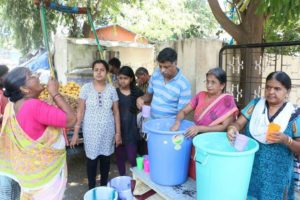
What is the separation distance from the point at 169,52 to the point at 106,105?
37.3 inches

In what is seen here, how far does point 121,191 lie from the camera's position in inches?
111

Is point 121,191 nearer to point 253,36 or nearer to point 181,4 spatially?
point 253,36

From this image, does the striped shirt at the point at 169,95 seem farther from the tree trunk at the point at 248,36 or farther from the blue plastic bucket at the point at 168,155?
the tree trunk at the point at 248,36

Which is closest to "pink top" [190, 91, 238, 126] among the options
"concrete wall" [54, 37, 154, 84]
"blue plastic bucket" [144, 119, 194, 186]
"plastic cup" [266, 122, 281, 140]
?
"blue plastic bucket" [144, 119, 194, 186]

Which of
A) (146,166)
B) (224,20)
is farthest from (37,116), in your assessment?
(224,20)

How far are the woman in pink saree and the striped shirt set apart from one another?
0.27 meters

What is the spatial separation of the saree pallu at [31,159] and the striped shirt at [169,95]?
100 cm

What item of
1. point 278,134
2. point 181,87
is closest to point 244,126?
point 278,134

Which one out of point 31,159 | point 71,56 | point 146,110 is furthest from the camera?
point 71,56

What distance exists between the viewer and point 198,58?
139 inches

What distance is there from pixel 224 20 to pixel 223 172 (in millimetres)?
2787

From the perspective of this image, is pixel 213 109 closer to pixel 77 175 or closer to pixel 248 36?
pixel 248 36

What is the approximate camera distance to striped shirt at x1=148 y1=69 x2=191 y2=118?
8.76ft

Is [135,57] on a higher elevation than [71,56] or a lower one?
higher
